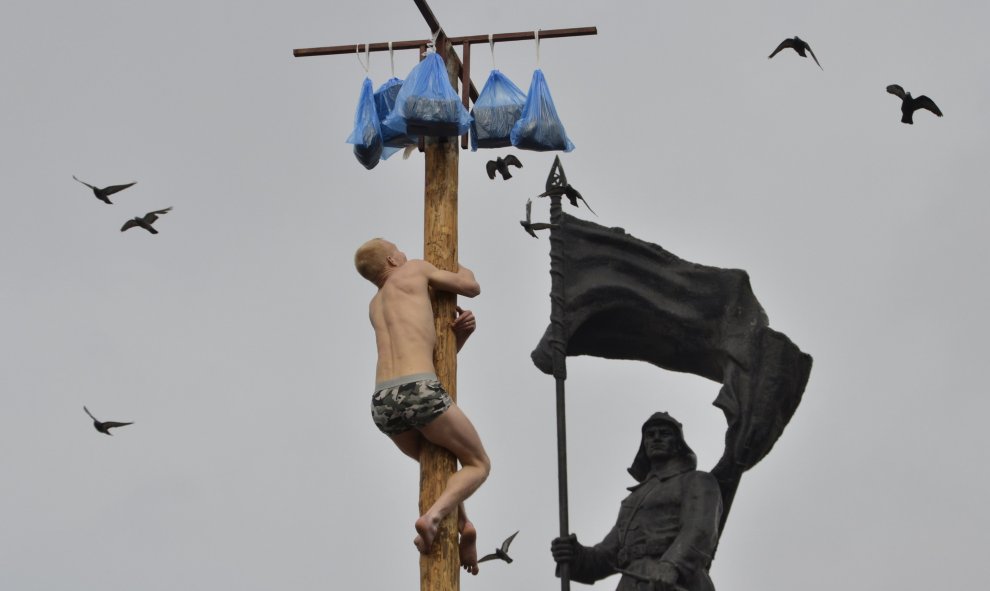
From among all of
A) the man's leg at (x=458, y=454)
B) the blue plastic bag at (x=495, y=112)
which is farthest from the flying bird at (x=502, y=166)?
the man's leg at (x=458, y=454)

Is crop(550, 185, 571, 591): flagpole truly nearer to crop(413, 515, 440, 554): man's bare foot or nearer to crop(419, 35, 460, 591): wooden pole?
crop(419, 35, 460, 591): wooden pole

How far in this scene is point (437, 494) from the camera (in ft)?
57.5

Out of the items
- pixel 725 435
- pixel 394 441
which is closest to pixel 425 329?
pixel 394 441

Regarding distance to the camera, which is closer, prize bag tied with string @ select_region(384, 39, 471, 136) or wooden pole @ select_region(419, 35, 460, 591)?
wooden pole @ select_region(419, 35, 460, 591)

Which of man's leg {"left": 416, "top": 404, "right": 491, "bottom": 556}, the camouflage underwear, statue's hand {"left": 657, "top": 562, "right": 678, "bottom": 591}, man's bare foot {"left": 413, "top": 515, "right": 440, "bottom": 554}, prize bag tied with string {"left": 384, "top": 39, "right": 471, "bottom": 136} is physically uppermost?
prize bag tied with string {"left": 384, "top": 39, "right": 471, "bottom": 136}

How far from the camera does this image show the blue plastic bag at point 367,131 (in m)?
19.3

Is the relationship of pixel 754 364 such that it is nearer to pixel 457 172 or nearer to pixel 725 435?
pixel 725 435

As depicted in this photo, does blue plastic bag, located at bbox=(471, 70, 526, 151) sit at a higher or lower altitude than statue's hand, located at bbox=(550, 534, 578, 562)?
higher

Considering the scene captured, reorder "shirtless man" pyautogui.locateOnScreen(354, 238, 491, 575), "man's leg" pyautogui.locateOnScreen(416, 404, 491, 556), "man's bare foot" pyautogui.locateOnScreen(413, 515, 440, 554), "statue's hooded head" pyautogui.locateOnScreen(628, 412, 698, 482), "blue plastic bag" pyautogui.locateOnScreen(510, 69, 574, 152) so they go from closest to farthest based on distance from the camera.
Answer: "man's bare foot" pyautogui.locateOnScreen(413, 515, 440, 554)
"man's leg" pyautogui.locateOnScreen(416, 404, 491, 556)
"shirtless man" pyautogui.locateOnScreen(354, 238, 491, 575)
"statue's hooded head" pyautogui.locateOnScreen(628, 412, 698, 482)
"blue plastic bag" pyautogui.locateOnScreen(510, 69, 574, 152)

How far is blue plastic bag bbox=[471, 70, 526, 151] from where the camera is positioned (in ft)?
63.1

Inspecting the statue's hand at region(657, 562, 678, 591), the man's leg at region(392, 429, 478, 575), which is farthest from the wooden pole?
the statue's hand at region(657, 562, 678, 591)

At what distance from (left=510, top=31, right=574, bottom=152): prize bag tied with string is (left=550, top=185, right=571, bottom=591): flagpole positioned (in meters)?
0.60

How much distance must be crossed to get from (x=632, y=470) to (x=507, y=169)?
283cm

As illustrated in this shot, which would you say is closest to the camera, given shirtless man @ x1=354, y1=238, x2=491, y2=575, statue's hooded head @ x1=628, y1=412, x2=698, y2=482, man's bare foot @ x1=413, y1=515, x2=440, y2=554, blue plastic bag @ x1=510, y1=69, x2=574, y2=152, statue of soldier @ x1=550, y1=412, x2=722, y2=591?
man's bare foot @ x1=413, y1=515, x2=440, y2=554
